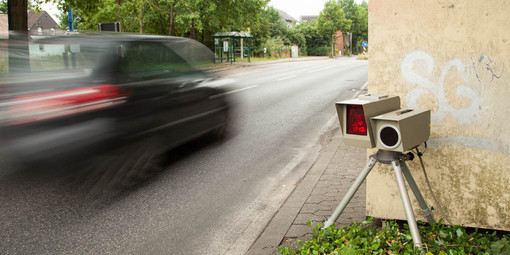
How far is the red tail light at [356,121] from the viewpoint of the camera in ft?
9.26

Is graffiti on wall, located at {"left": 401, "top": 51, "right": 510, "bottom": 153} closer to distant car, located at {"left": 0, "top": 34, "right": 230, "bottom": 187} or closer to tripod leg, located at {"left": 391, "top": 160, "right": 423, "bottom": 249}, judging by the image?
tripod leg, located at {"left": 391, "top": 160, "right": 423, "bottom": 249}

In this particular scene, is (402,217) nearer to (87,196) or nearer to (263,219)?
(263,219)

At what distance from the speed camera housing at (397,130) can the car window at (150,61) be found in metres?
4.63

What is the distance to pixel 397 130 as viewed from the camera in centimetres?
268

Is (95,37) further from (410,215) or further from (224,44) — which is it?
(224,44)

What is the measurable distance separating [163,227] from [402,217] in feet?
6.74

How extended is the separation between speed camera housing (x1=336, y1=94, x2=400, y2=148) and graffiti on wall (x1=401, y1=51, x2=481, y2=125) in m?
0.54

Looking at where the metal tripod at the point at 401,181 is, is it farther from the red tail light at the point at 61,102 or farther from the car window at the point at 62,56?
the car window at the point at 62,56

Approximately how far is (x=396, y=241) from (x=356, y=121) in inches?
36.6

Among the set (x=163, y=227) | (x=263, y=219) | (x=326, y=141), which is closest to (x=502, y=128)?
(x=263, y=219)

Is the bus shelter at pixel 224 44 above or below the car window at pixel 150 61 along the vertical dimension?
above

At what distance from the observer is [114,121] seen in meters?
6.39

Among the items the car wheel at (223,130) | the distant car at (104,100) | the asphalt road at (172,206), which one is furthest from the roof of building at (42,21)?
the asphalt road at (172,206)

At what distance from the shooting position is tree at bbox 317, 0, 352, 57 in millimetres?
83650
